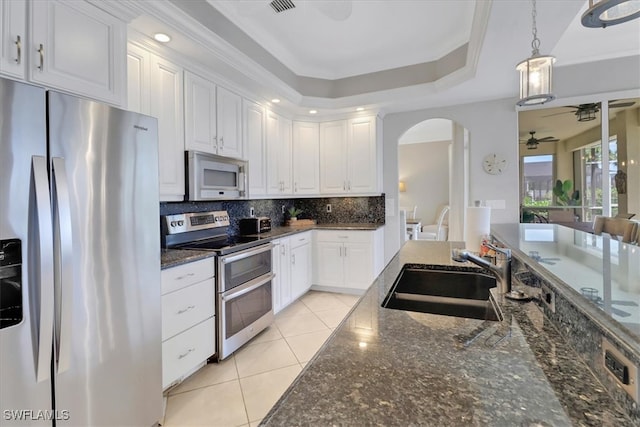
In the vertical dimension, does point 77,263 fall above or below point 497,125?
below

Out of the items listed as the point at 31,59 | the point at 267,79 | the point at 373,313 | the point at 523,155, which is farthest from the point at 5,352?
the point at 523,155

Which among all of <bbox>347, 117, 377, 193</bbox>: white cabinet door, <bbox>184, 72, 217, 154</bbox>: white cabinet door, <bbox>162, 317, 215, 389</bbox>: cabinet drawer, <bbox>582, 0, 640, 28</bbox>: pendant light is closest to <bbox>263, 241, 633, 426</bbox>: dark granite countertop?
<bbox>582, 0, 640, 28</bbox>: pendant light

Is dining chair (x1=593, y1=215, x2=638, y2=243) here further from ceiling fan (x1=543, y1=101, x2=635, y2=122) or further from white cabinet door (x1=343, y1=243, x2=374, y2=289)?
white cabinet door (x1=343, y1=243, x2=374, y2=289)

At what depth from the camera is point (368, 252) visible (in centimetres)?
385

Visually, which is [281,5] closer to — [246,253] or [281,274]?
[246,253]

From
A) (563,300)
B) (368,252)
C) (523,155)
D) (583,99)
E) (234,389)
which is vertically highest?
(583,99)

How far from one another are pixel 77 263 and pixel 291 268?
2.35m

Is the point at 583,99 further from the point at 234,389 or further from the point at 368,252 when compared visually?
the point at 234,389

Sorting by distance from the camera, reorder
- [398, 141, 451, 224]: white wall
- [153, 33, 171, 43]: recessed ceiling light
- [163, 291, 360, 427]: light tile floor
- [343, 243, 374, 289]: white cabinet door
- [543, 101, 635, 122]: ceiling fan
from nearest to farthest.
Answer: [163, 291, 360, 427]: light tile floor < [153, 33, 171, 43]: recessed ceiling light < [543, 101, 635, 122]: ceiling fan < [343, 243, 374, 289]: white cabinet door < [398, 141, 451, 224]: white wall

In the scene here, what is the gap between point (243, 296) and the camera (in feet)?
8.39

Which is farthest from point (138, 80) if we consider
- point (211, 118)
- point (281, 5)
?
point (281, 5)

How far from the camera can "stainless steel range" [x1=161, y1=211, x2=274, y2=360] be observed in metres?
2.33

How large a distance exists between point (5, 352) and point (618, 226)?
3.99 meters

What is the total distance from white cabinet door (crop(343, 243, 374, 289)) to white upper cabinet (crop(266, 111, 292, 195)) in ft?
3.70
